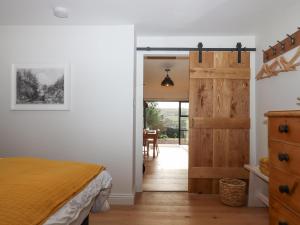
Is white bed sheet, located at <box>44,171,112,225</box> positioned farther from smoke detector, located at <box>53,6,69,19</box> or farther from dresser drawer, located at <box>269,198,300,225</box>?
smoke detector, located at <box>53,6,69,19</box>

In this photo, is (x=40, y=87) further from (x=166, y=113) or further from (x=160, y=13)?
(x=166, y=113)

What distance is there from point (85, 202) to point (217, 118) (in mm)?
2318

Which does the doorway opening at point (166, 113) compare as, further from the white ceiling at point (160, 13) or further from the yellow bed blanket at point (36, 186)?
the yellow bed blanket at point (36, 186)

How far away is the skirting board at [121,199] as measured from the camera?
2875mm

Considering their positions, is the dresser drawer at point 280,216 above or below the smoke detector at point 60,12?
below

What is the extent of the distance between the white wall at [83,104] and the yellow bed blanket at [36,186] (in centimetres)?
118

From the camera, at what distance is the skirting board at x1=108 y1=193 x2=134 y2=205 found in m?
2.88

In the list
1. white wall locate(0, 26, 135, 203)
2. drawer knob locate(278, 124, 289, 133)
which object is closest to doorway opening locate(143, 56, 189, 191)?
white wall locate(0, 26, 135, 203)

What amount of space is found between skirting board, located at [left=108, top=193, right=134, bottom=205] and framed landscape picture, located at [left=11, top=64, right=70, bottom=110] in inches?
49.0

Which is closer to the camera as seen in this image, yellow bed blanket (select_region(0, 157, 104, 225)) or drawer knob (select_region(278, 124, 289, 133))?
yellow bed blanket (select_region(0, 157, 104, 225))

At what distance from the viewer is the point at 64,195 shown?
3.91 ft

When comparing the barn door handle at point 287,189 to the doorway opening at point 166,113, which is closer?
the barn door handle at point 287,189

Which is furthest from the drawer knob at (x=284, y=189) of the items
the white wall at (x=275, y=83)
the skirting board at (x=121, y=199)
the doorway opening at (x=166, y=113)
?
the doorway opening at (x=166, y=113)

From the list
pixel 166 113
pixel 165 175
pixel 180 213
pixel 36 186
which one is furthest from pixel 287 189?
pixel 166 113
